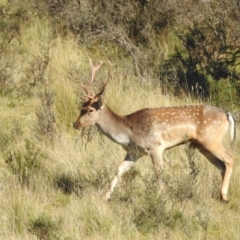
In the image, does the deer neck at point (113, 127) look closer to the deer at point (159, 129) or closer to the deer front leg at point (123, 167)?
the deer at point (159, 129)

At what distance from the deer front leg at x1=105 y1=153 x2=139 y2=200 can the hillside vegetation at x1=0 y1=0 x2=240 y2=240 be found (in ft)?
0.32

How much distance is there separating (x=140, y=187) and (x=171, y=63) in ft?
16.5

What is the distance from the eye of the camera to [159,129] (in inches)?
339

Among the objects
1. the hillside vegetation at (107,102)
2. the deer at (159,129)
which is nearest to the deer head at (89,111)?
the deer at (159,129)

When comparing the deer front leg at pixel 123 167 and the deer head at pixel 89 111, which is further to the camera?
the deer head at pixel 89 111

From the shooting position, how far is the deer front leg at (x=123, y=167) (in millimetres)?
8199

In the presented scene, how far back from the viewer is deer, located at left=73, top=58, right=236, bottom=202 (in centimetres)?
859

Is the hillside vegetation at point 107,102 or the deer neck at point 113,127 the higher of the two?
the deer neck at point 113,127

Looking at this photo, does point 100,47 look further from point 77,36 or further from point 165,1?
point 165,1

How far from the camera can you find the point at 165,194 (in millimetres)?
7887

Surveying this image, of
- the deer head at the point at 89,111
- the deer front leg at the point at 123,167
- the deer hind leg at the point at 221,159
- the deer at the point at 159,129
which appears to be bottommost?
the deer hind leg at the point at 221,159

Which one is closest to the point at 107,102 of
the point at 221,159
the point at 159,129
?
the point at 159,129

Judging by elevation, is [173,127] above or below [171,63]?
above

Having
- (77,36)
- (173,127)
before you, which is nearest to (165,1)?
(77,36)
